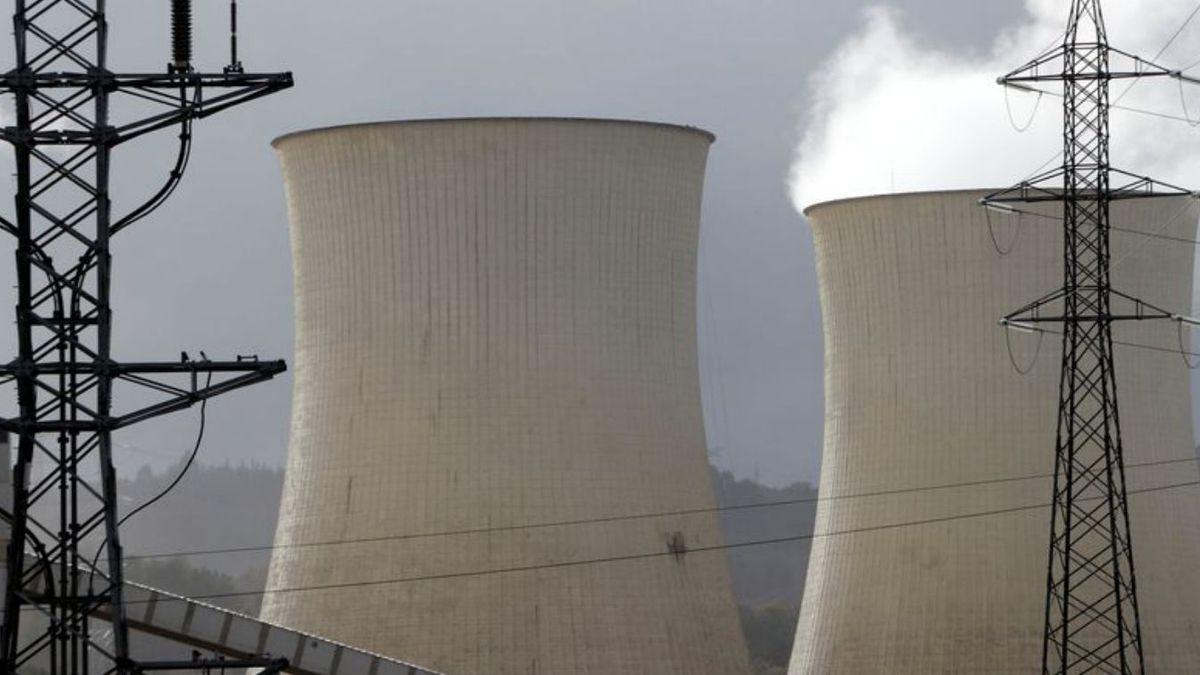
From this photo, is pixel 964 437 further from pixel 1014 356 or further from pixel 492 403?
pixel 492 403

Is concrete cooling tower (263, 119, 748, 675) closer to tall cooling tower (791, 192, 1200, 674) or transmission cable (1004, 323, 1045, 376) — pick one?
tall cooling tower (791, 192, 1200, 674)

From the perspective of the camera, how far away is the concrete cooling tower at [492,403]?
2753cm

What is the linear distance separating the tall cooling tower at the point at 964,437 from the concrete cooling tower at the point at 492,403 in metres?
2.81

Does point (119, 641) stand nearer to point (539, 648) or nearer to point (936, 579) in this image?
point (539, 648)

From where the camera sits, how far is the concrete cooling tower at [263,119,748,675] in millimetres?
27531

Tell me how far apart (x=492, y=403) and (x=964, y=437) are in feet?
16.7

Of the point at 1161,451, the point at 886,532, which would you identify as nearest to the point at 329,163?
the point at 886,532

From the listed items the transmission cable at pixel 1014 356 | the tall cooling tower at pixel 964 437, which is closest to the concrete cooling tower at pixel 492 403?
the tall cooling tower at pixel 964 437

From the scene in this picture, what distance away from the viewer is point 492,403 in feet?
91.1

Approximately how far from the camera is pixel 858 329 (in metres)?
30.6

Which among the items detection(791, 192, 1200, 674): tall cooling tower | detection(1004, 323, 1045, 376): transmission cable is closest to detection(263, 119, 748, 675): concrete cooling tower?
detection(791, 192, 1200, 674): tall cooling tower

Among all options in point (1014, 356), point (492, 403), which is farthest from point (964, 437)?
point (492, 403)

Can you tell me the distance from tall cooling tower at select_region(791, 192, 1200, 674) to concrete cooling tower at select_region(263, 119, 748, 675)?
281 centimetres

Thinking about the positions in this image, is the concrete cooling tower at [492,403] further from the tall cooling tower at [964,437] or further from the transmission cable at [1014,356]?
the transmission cable at [1014,356]
